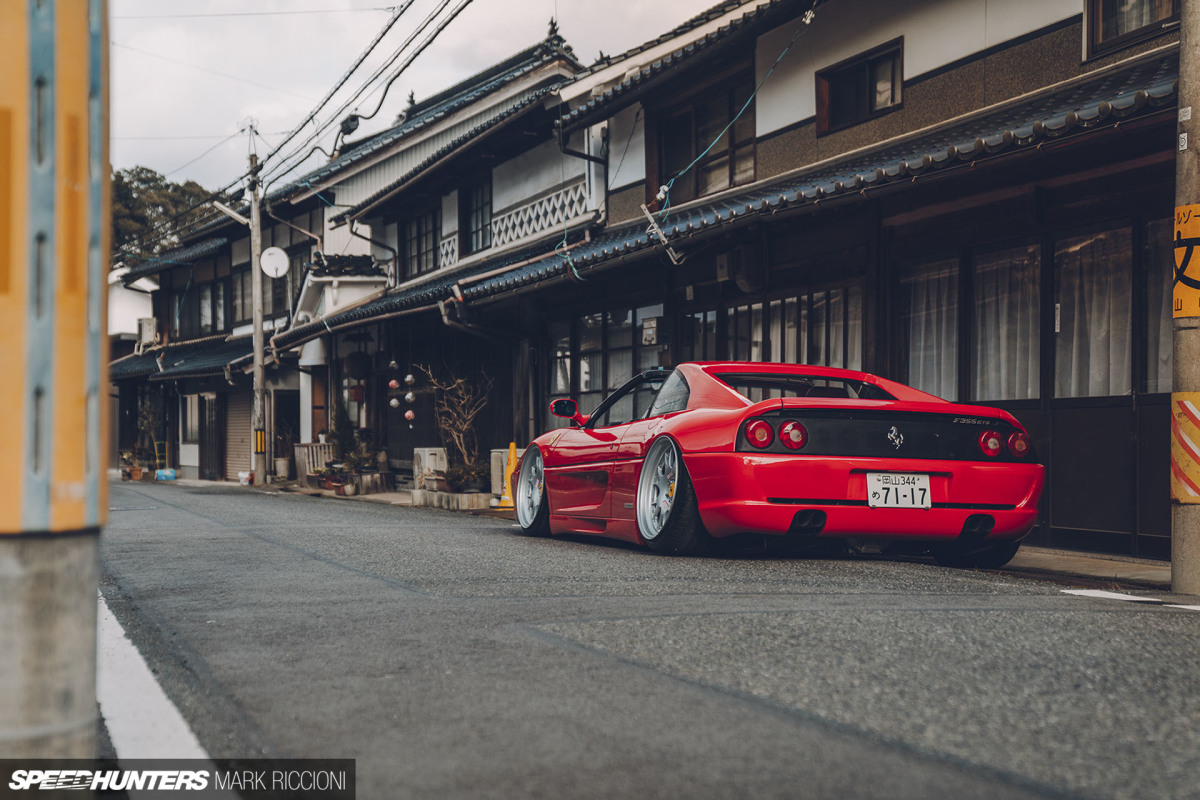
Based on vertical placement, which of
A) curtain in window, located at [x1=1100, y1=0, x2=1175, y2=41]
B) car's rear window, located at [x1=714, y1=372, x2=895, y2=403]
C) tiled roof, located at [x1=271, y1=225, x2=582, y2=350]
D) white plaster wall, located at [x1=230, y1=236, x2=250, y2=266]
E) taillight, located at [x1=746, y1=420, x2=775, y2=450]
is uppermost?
white plaster wall, located at [x1=230, y1=236, x2=250, y2=266]

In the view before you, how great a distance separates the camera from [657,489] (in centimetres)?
713

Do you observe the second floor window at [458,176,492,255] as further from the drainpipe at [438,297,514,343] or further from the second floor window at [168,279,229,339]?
the second floor window at [168,279,229,339]

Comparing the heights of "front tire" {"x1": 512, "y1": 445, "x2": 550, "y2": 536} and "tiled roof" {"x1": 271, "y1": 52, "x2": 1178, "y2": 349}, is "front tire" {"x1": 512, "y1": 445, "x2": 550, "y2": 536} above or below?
below

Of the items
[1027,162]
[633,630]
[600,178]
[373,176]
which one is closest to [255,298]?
[373,176]

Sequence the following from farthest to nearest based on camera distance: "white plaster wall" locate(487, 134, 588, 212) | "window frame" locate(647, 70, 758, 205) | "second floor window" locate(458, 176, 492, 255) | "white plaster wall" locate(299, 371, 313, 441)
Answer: "white plaster wall" locate(299, 371, 313, 441)
"second floor window" locate(458, 176, 492, 255)
"white plaster wall" locate(487, 134, 588, 212)
"window frame" locate(647, 70, 758, 205)

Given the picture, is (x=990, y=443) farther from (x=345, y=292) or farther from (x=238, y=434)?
(x=238, y=434)

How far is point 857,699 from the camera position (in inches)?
119

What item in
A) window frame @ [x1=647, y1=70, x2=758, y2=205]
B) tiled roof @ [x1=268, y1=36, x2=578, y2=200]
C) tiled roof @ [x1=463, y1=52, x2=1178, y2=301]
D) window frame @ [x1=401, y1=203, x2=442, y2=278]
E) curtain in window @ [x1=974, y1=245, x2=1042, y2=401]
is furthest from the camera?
window frame @ [x1=401, y1=203, x2=442, y2=278]

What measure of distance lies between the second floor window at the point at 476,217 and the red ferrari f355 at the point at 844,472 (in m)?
13.8

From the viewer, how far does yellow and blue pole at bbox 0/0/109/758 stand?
184 cm

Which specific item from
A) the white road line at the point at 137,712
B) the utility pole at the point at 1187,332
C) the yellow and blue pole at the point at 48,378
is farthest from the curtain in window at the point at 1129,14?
the yellow and blue pole at the point at 48,378

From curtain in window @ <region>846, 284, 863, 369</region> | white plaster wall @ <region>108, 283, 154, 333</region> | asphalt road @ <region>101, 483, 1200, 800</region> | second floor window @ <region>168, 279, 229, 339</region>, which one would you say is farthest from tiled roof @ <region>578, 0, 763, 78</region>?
white plaster wall @ <region>108, 283, 154, 333</region>

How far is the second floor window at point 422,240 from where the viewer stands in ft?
73.7

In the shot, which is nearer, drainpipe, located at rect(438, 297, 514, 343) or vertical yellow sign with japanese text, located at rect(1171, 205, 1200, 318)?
vertical yellow sign with japanese text, located at rect(1171, 205, 1200, 318)
